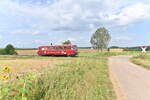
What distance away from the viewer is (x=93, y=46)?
7025 centimetres

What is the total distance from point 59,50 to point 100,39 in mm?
35190

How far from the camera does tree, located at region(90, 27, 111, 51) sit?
68.6m

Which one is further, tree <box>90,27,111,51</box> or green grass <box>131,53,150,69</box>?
tree <box>90,27,111,51</box>

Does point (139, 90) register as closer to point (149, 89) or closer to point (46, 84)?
point (149, 89)

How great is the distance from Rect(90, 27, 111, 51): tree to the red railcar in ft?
109

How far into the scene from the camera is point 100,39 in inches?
2702

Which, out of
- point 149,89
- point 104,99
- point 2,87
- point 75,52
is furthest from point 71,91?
point 75,52

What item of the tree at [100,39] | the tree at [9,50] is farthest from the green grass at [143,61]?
the tree at [100,39]

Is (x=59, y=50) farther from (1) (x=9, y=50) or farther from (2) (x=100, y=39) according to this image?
(2) (x=100, y=39)

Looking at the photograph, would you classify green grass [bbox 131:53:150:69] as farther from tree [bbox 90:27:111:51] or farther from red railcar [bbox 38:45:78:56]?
tree [bbox 90:27:111:51]

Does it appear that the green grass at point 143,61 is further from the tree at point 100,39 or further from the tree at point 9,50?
the tree at point 100,39

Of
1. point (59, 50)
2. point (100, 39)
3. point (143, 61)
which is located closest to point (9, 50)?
point (59, 50)

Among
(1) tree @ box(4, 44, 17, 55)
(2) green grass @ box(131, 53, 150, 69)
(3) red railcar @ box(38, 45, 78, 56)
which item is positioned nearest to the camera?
(2) green grass @ box(131, 53, 150, 69)

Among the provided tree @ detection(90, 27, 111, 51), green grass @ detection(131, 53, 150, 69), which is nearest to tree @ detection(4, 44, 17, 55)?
tree @ detection(90, 27, 111, 51)
